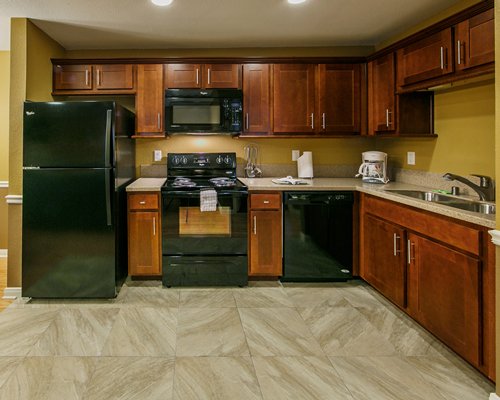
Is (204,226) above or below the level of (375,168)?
below

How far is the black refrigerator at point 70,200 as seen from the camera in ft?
9.98

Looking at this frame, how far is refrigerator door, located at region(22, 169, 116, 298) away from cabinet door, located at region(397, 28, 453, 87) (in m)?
2.57

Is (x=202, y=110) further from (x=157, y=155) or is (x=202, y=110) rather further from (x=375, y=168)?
(x=375, y=168)

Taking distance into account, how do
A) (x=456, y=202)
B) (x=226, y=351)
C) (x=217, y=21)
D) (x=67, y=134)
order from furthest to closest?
(x=217, y=21)
(x=67, y=134)
(x=456, y=202)
(x=226, y=351)

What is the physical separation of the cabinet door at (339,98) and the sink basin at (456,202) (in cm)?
105

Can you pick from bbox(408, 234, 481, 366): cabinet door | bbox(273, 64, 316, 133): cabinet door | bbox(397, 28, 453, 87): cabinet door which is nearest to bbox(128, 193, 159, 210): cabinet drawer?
bbox(273, 64, 316, 133): cabinet door

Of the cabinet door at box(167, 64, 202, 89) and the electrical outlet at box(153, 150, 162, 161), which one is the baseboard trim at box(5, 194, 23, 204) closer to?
the electrical outlet at box(153, 150, 162, 161)

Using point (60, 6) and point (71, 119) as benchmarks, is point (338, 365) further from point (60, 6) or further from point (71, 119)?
point (60, 6)

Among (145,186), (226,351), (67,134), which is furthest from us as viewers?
(145,186)

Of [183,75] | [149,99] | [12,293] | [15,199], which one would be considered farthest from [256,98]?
[12,293]

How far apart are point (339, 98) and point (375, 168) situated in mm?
785

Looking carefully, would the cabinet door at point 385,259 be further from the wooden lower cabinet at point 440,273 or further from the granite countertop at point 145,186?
the granite countertop at point 145,186

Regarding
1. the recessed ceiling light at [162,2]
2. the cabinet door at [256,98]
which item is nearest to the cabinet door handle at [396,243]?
the cabinet door at [256,98]

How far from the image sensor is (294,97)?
12.5ft
